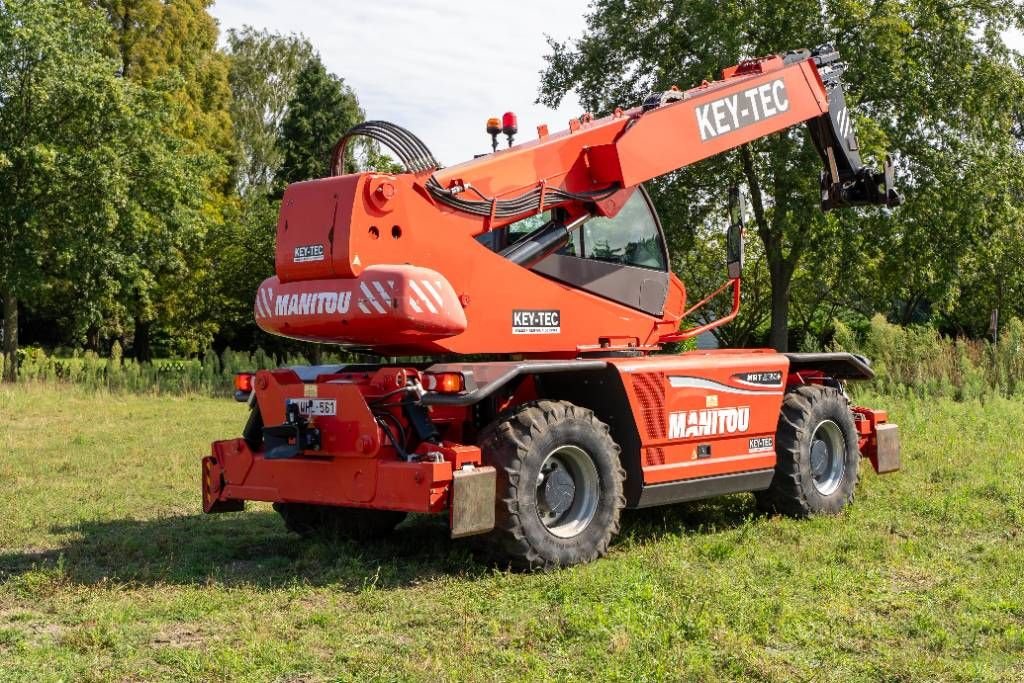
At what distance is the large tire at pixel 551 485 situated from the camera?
7.12m

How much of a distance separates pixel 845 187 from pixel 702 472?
3.47m

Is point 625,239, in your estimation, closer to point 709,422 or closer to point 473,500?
point 709,422

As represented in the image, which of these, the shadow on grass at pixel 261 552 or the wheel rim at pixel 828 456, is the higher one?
the wheel rim at pixel 828 456

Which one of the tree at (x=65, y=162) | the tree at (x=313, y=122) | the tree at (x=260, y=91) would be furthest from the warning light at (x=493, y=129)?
the tree at (x=260, y=91)

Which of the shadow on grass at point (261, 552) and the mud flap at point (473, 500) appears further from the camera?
the shadow on grass at point (261, 552)

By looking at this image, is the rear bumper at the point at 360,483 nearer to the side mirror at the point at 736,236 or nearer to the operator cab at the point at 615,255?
the operator cab at the point at 615,255

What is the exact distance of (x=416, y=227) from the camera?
24.4 feet

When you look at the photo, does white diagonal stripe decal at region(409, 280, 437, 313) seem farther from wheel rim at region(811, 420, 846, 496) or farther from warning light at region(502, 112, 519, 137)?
wheel rim at region(811, 420, 846, 496)

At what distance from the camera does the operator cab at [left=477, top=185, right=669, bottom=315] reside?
8.30m

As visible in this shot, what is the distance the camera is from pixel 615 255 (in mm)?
8797

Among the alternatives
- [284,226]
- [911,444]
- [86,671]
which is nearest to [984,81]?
[911,444]

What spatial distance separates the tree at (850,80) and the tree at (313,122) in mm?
17657

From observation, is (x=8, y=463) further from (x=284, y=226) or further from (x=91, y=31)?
(x=91, y=31)

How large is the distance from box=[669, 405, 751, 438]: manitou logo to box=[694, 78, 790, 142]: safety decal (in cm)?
217
